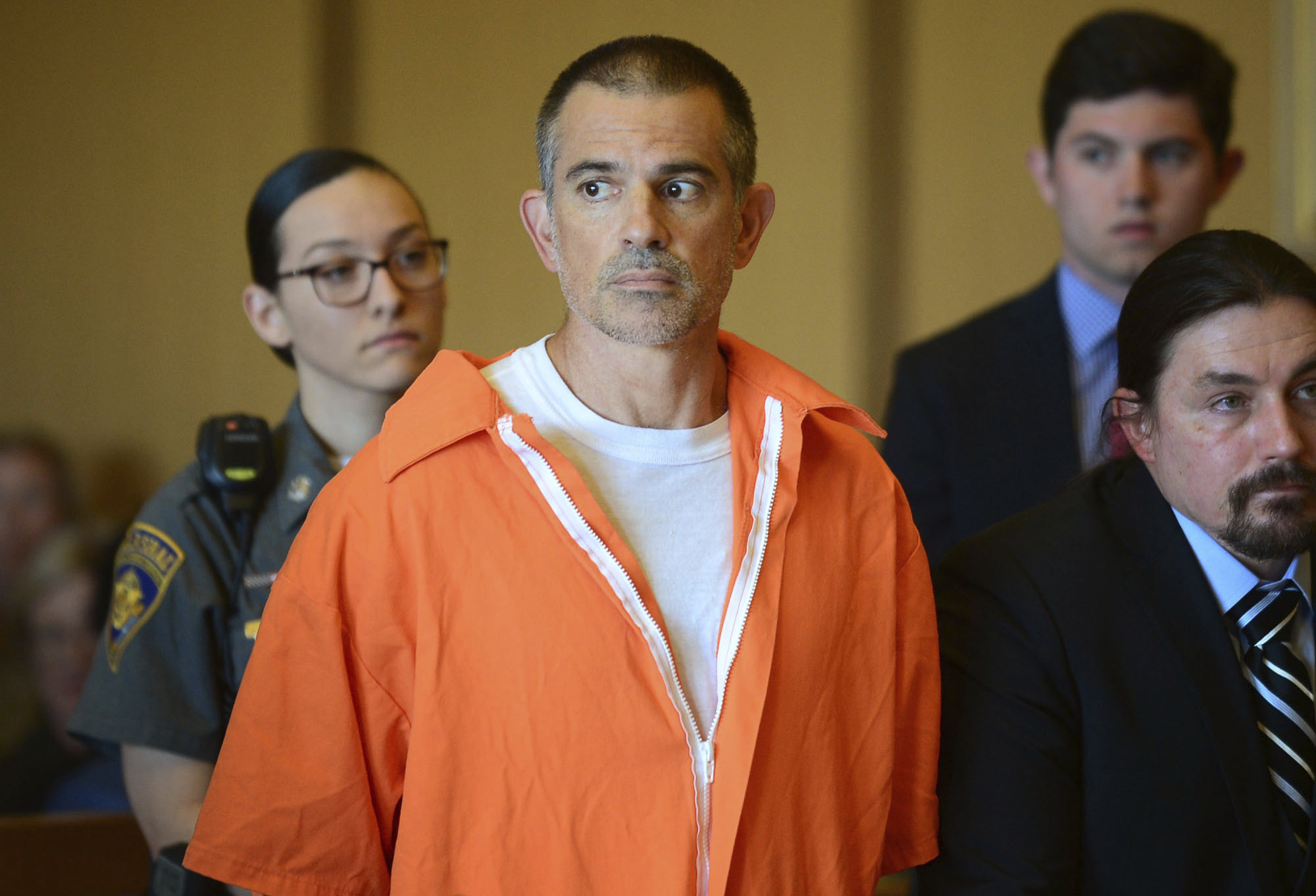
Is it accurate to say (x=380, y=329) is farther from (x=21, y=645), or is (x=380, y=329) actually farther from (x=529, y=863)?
(x=21, y=645)

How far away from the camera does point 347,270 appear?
72.7 inches

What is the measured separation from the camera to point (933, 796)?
1367 millimetres

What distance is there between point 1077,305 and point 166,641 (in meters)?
1.56

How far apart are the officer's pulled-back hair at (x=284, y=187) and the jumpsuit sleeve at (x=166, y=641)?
38 centimetres

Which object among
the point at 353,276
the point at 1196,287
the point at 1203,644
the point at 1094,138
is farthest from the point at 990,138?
the point at 1203,644

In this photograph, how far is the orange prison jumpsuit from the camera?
117cm

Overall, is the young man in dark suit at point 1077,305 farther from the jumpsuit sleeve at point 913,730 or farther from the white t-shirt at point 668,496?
the white t-shirt at point 668,496

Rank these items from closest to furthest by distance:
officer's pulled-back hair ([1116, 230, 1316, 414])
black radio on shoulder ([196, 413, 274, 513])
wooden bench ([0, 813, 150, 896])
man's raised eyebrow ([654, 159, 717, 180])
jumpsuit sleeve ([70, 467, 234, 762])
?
man's raised eyebrow ([654, 159, 717, 180]) < officer's pulled-back hair ([1116, 230, 1316, 414]) < jumpsuit sleeve ([70, 467, 234, 762]) < black radio on shoulder ([196, 413, 274, 513]) < wooden bench ([0, 813, 150, 896])

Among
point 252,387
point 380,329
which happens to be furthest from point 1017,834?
point 252,387

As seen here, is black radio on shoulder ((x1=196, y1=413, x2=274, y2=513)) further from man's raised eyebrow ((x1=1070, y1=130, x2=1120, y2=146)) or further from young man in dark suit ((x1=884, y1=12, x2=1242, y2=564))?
man's raised eyebrow ((x1=1070, y1=130, x2=1120, y2=146))

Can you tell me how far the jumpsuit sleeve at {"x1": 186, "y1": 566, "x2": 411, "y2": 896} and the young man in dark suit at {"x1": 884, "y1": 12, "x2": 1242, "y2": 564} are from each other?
118 cm

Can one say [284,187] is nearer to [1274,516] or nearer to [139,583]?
[139,583]

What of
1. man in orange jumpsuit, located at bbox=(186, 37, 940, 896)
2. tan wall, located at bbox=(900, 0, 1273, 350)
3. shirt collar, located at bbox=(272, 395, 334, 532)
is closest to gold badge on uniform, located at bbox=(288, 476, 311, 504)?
shirt collar, located at bbox=(272, 395, 334, 532)

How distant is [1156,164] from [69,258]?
8.19 ft
